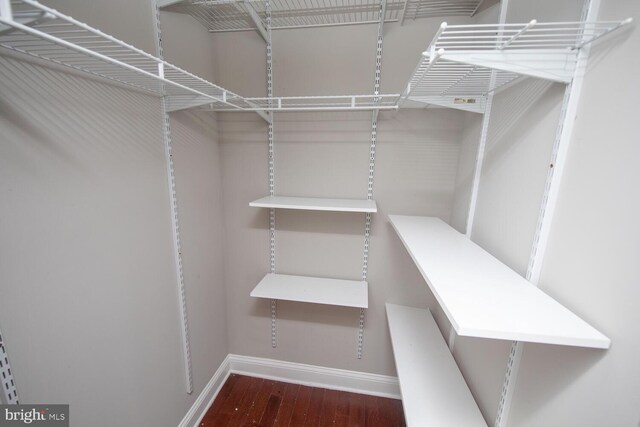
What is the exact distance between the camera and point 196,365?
1.57 metres

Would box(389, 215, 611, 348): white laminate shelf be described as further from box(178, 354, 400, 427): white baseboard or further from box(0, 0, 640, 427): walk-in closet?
box(178, 354, 400, 427): white baseboard

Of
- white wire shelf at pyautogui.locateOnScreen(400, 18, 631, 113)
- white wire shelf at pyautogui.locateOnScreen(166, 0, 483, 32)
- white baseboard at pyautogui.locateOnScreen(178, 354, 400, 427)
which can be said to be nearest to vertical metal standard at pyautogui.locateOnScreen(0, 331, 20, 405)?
white baseboard at pyautogui.locateOnScreen(178, 354, 400, 427)

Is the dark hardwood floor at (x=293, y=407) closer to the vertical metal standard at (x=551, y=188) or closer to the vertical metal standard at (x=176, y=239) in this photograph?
the vertical metal standard at (x=176, y=239)

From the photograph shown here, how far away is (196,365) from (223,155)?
1.35m

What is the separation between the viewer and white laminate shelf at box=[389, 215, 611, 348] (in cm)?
52

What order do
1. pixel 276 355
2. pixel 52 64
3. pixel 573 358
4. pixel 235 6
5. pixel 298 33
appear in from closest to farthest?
pixel 573 358, pixel 52 64, pixel 235 6, pixel 298 33, pixel 276 355

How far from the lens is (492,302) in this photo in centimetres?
62

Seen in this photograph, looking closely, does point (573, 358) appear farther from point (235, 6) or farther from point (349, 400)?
point (235, 6)

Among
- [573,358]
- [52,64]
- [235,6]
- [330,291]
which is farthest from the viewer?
[330,291]

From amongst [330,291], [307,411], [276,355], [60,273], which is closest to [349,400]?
[307,411]

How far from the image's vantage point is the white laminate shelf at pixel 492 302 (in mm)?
518

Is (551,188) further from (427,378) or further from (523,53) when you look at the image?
(427,378)

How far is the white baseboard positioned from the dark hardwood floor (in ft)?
0.12

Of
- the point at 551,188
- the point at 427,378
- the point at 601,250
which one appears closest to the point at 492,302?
the point at 601,250
